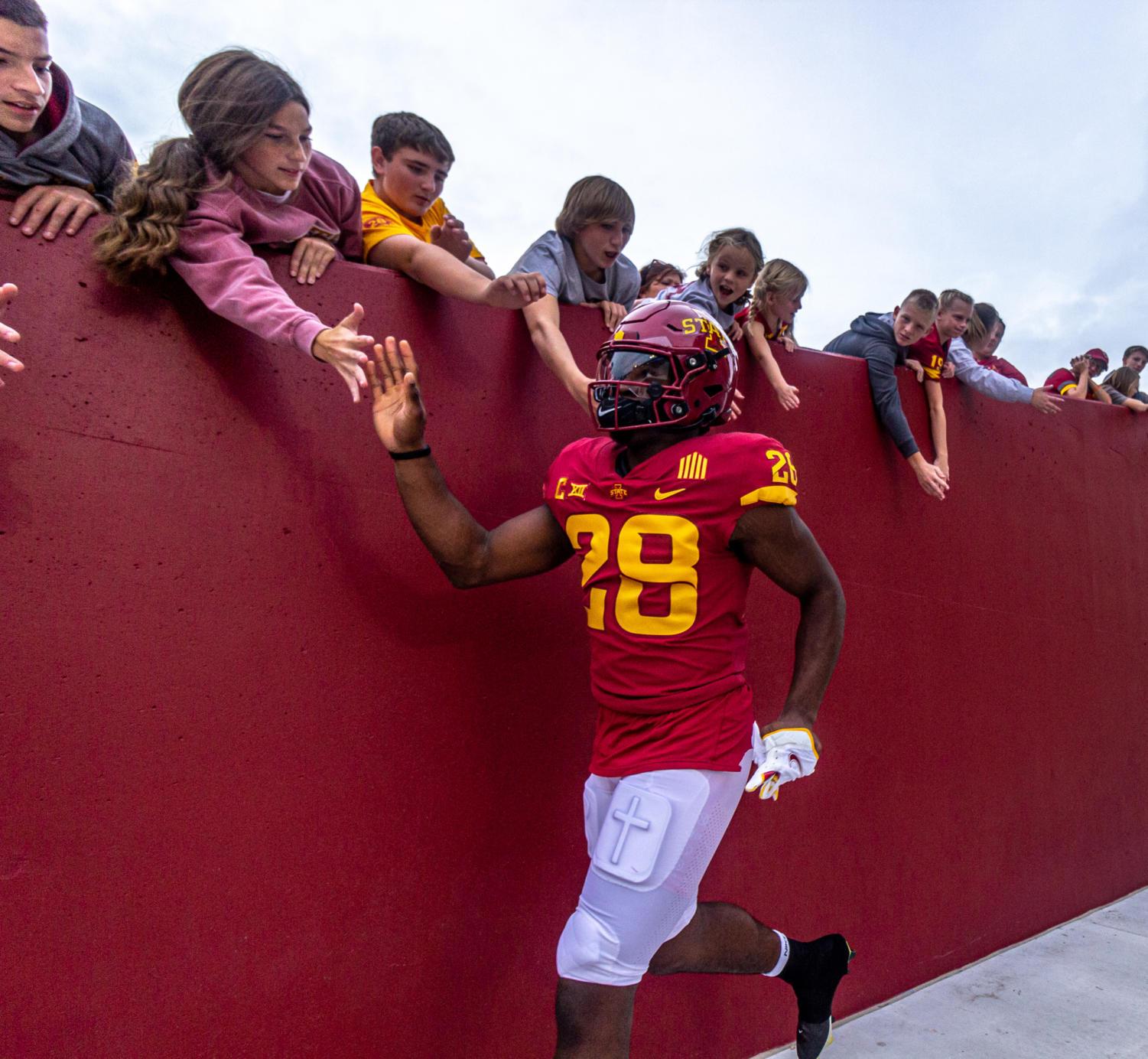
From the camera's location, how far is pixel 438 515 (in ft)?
6.95

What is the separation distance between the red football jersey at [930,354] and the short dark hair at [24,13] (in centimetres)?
300

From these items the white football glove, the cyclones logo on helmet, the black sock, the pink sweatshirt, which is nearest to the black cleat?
the black sock

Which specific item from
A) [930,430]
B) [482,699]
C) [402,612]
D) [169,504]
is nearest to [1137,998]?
[930,430]

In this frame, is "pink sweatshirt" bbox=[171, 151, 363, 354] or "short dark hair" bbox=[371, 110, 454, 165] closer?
"pink sweatshirt" bbox=[171, 151, 363, 354]

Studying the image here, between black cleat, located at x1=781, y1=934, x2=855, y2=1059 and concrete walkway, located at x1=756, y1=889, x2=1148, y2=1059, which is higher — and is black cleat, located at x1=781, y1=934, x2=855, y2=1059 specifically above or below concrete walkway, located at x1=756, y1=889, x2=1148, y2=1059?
above

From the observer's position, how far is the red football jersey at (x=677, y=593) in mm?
2094

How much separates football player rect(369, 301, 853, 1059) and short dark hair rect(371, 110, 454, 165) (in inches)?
33.5

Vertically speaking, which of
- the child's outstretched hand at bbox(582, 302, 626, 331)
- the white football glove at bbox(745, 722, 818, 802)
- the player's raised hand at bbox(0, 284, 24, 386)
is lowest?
the white football glove at bbox(745, 722, 818, 802)

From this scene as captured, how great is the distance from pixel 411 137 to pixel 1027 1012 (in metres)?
3.36

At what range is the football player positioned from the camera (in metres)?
2.02

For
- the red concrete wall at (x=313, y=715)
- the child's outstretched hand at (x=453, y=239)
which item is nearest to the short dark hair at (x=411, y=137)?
the child's outstretched hand at (x=453, y=239)

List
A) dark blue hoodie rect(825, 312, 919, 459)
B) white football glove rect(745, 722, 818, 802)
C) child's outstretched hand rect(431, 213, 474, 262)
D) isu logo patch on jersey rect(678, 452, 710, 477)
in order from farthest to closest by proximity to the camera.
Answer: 1. dark blue hoodie rect(825, 312, 919, 459)
2. child's outstretched hand rect(431, 213, 474, 262)
3. isu logo patch on jersey rect(678, 452, 710, 477)
4. white football glove rect(745, 722, 818, 802)

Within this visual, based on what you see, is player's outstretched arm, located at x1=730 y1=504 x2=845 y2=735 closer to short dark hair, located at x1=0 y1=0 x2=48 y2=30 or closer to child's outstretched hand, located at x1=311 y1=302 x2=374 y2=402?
child's outstretched hand, located at x1=311 y1=302 x2=374 y2=402

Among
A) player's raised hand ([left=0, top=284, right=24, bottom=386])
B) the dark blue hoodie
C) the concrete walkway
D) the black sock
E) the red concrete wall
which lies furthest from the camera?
the dark blue hoodie
